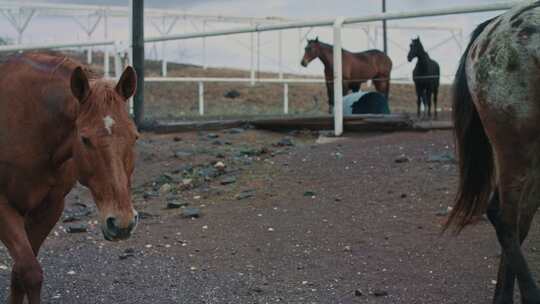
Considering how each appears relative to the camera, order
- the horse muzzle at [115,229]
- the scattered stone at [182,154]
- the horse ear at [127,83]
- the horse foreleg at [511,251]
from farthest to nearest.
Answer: the scattered stone at [182,154] → the horse foreleg at [511,251] → the horse ear at [127,83] → the horse muzzle at [115,229]

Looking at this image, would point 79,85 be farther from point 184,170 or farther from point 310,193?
point 184,170

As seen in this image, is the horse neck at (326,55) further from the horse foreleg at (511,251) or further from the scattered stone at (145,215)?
the horse foreleg at (511,251)

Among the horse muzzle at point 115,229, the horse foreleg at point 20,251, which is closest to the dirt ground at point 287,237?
the horse foreleg at point 20,251

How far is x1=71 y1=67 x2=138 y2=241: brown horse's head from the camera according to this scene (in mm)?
3258

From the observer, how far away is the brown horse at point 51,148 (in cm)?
333

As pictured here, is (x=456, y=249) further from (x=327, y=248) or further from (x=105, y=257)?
(x=105, y=257)

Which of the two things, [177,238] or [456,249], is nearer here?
[456,249]

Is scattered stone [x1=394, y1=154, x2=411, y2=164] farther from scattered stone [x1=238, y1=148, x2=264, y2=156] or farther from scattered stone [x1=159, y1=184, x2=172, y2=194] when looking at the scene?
scattered stone [x1=159, y1=184, x2=172, y2=194]

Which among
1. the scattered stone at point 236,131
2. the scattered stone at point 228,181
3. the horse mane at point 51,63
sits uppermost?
the horse mane at point 51,63

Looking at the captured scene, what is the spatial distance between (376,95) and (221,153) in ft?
13.1

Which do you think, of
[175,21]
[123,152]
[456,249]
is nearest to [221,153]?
[456,249]

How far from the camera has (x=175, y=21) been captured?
2695 centimetres

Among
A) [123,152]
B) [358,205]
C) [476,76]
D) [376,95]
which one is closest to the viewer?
[123,152]

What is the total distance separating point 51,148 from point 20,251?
0.55m
